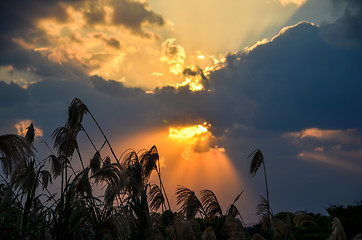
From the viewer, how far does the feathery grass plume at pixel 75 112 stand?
6.50 metres

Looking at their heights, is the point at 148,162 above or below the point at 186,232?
above

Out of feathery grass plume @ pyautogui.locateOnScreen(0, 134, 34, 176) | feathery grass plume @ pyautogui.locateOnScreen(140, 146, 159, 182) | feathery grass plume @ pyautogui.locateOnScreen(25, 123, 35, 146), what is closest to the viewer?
feathery grass plume @ pyautogui.locateOnScreen(0, 134, 34, 176)

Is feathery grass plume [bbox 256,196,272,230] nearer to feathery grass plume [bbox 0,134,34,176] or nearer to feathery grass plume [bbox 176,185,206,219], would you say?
feathery grass plume [bbox 176,185,206,219]

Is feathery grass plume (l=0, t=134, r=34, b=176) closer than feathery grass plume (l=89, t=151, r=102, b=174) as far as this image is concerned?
Yes

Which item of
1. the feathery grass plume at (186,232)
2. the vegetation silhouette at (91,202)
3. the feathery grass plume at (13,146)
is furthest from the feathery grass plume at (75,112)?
the feathery grass plume at (186,232)

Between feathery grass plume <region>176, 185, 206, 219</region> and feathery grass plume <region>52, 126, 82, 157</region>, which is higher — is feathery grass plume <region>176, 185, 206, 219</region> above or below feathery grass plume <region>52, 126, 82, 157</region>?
below

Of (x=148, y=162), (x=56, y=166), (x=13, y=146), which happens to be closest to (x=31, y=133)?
(x=56, y=166)

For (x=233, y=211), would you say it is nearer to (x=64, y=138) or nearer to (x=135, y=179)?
(x=135, y=179)

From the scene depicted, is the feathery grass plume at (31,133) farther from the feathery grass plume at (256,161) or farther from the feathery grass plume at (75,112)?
the feathery grass plume at (256,161)

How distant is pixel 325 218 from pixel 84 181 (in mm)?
15309

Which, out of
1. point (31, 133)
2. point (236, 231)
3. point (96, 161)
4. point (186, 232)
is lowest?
point (236, 231)

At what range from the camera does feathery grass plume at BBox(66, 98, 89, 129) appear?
21.3ft

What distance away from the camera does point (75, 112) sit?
649cm

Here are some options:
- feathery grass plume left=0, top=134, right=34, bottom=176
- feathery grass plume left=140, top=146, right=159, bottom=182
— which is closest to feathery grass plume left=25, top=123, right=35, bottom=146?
feathery grass plume left=140, top=146, right=159, bottom=182
